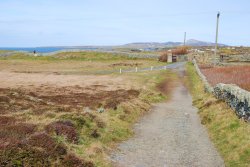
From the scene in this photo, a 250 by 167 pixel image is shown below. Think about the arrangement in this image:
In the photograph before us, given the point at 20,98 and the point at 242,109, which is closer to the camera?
the point at 242,109

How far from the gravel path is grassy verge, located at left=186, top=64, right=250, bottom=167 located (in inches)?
16.6

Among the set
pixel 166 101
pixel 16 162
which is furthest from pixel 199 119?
pixel 16 162

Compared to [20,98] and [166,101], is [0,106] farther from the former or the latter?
[166,101]

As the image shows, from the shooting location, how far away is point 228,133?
2158 centimetres

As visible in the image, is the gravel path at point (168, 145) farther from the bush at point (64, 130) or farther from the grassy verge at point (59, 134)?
the bush at point (64, 130)

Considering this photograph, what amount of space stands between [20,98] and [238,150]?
18651 mm

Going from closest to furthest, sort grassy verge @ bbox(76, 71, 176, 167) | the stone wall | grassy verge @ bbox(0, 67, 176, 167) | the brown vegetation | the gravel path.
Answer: grassy verge @ bbox(0, 67, 176, 167) → grassy verge @ bbox(76, 71, 176, 167) → the gravel path → the stone wall → the brown vegetation

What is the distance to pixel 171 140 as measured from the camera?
21750 millimetres

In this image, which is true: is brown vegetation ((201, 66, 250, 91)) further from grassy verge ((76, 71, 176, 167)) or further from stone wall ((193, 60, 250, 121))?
grassy verge ((76, 71, 176, 167))

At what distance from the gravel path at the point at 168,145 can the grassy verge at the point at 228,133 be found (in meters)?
0.42

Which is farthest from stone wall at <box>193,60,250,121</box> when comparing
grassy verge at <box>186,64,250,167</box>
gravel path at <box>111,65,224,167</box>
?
gravel path at <box>111,65,224,167</box>

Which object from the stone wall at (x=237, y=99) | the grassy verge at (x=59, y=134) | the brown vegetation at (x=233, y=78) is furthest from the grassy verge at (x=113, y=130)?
the brown vegetation at (x=233, y=78)

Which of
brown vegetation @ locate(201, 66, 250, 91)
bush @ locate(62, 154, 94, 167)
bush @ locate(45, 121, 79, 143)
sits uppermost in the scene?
bush @ locate(45, 121, 79, 143)

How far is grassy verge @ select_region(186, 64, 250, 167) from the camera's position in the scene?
17.4 metres
